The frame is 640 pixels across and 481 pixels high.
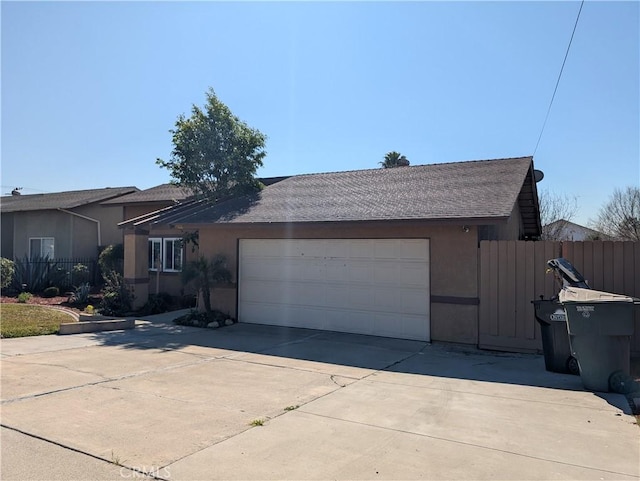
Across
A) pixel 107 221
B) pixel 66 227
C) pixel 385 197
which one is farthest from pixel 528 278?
pixel 66 227

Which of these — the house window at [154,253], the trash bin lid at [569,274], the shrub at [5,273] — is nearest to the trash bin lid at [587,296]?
the trash bin lid at [569,274]

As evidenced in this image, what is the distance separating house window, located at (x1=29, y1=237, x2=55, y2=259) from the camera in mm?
22125

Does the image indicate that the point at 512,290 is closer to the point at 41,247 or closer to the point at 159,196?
the point at 159,196

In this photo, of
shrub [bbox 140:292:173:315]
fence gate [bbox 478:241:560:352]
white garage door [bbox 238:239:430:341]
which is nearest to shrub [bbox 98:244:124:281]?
shrub [bbox 140:292:173:315]

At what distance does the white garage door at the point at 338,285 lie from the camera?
35.9 ft

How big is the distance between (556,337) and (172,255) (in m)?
13.8

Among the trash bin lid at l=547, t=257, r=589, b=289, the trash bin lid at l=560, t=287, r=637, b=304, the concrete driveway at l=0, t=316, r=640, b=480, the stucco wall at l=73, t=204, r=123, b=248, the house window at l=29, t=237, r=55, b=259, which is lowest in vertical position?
the concrete driveway at l=0, t=316, r=640, b=480

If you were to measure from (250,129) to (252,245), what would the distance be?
212 inches

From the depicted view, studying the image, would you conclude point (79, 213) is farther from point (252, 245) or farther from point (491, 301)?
point (491, 301)

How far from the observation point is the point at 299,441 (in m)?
4.79

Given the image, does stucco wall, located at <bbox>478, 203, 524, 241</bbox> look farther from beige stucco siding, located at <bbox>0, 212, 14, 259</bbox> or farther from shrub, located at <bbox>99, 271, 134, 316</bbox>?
beige stucco siding, located at <bbox>0, 212, 14, 259</bbox>

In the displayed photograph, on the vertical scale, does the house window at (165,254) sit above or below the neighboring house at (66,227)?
below

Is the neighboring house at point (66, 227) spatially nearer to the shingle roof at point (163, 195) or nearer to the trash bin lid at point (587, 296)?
the shingle roof at point (163, 195)

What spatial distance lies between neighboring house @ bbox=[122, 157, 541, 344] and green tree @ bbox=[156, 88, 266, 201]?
1203mm
